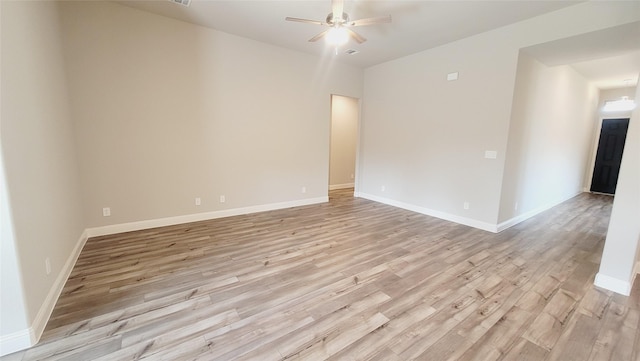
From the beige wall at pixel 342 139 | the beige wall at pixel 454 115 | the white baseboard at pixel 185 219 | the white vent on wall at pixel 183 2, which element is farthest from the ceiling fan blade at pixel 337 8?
the beige wall at pixel 342 139

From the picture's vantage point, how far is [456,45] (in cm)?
415

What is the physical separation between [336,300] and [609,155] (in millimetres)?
9336

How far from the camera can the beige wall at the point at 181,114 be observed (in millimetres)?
3230

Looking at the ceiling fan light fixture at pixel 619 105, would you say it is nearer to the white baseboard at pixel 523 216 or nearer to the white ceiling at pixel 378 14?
the white baseboard at pixel 523 216

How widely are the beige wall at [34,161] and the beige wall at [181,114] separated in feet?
1.56

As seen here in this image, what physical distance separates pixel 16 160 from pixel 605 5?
5.56 meters

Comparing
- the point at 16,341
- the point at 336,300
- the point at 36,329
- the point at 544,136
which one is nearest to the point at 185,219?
the point at 36,329

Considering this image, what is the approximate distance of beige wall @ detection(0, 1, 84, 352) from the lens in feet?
5.19

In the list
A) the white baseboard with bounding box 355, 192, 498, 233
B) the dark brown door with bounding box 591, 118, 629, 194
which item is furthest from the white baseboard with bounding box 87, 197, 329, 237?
the dark brown door with bounding box 591, 118, 629, 194

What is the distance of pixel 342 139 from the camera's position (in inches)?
283

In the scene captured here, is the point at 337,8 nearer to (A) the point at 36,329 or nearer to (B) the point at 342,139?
(A) the point at 36,329

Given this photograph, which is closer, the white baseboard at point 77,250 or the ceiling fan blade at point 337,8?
the white baseboard at point 77,250

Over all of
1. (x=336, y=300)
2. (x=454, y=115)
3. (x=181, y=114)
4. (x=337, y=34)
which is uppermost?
(x=337, y=34)

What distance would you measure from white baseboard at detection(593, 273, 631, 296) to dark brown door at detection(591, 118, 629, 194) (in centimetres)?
661
